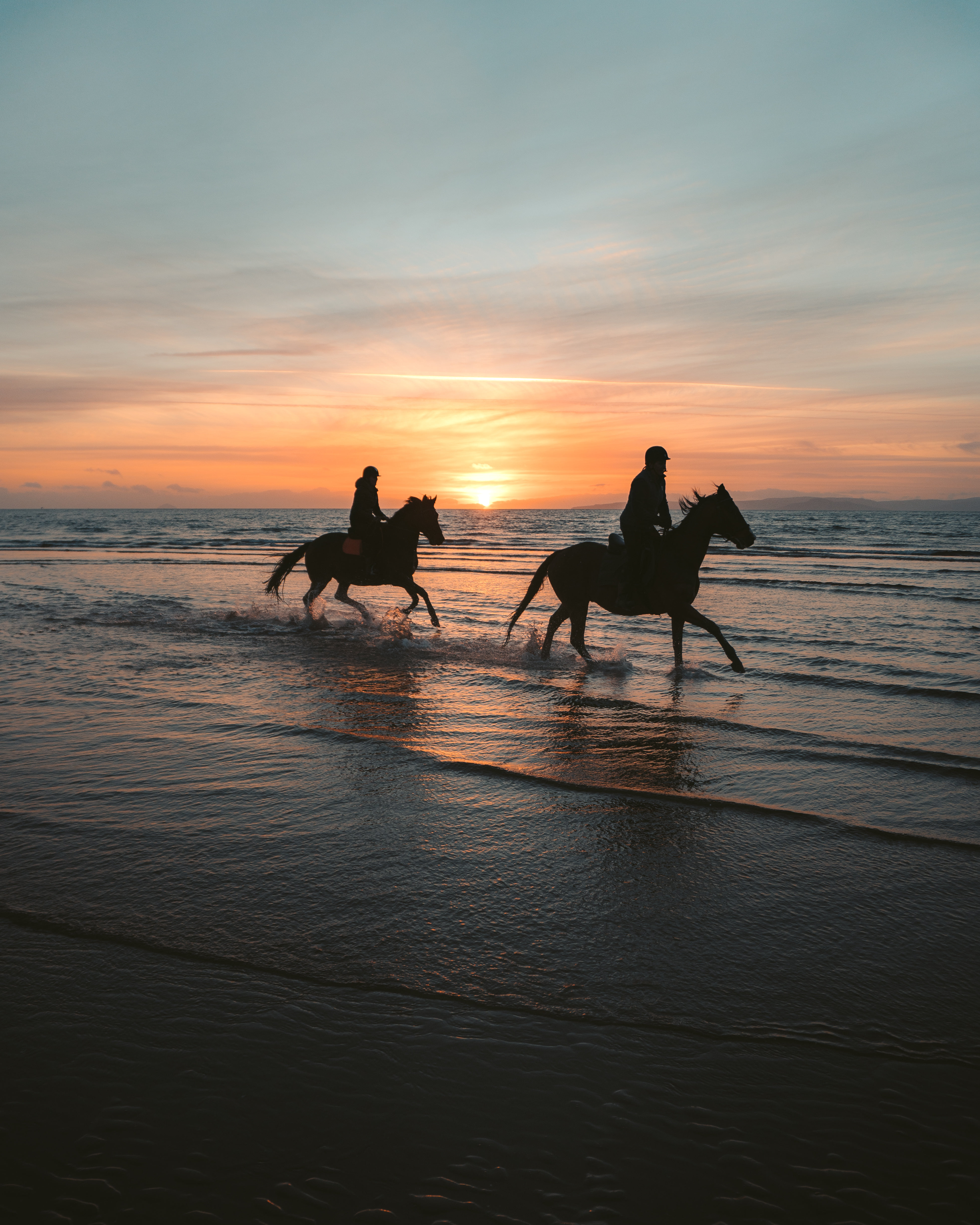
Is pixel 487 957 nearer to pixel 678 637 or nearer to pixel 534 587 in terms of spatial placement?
pixel 678 637

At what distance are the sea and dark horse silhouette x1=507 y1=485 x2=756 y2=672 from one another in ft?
5.59

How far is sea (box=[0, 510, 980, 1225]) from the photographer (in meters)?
2.09

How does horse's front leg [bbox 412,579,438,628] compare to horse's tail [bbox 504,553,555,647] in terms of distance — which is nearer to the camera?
horse's tail [bbox 504,553,555,647]

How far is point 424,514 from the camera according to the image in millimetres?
12969

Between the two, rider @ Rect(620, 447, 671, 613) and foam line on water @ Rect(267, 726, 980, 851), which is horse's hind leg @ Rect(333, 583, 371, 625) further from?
foam line on water @ Rect(267, 726, 980, 851)

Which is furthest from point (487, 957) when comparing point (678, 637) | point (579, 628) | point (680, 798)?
point (579, 628)

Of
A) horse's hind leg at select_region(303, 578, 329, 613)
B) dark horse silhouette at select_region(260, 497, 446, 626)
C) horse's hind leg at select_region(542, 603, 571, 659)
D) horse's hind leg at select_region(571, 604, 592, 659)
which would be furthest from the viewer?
horse's hind leg at select_region(303, 578, 329, 613)

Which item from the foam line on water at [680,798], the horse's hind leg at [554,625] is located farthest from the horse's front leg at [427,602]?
the foam line on water at [680,798]

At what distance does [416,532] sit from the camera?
13.1 meters

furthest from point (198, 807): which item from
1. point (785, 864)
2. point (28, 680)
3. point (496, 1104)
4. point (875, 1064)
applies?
point (28, 680)

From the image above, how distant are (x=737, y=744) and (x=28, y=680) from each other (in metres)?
7.73

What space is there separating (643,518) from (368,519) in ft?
18.0

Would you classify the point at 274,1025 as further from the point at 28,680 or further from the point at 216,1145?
the point at 28,680

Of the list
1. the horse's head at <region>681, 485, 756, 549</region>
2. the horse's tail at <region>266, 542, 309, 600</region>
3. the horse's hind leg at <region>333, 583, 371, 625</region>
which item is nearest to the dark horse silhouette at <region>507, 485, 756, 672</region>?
the horse's head at <region>681, 485, 756, 549</region>
